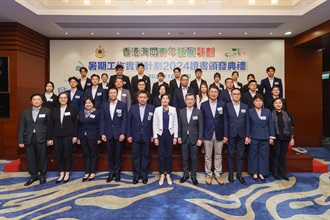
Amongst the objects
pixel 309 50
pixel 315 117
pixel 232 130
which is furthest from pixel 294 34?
pixel 232 130

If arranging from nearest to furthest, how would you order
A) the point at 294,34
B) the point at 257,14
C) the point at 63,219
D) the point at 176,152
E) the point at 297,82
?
the point at 63,219 < the point at 176,152 < the point at 257,14 < the point at 294,34 < the point at 297,82

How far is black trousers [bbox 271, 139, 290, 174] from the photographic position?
4098mm

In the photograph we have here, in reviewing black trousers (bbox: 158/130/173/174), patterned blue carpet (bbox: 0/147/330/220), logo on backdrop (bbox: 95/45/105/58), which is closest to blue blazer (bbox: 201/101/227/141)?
black trousers (bbox: 158/130/173/174)

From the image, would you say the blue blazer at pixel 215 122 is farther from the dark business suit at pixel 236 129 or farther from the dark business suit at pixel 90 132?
the dark business suit at pixel 90 132

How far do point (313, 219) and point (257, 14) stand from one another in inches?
170

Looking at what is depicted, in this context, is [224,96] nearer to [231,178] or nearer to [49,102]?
[231,178]

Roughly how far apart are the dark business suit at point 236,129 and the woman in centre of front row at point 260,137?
0.49 ft

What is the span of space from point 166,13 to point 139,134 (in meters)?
3.02

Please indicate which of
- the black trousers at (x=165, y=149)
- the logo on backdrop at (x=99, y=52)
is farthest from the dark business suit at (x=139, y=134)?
Result: the logo on backdrop at (x=99, y=52)

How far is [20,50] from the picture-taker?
5.62 metres

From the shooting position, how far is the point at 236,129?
3.87 metres

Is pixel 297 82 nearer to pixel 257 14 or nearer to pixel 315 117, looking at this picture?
pixel 315 117

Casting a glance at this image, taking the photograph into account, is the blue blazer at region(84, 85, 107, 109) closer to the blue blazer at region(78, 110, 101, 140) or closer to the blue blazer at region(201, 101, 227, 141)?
the blue blazer at region(78, 110, 101, 140)

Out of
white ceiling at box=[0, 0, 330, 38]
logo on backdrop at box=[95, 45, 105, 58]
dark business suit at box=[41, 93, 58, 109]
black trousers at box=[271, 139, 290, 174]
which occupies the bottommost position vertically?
black trousers at box=[271, 139, 290, 174]
